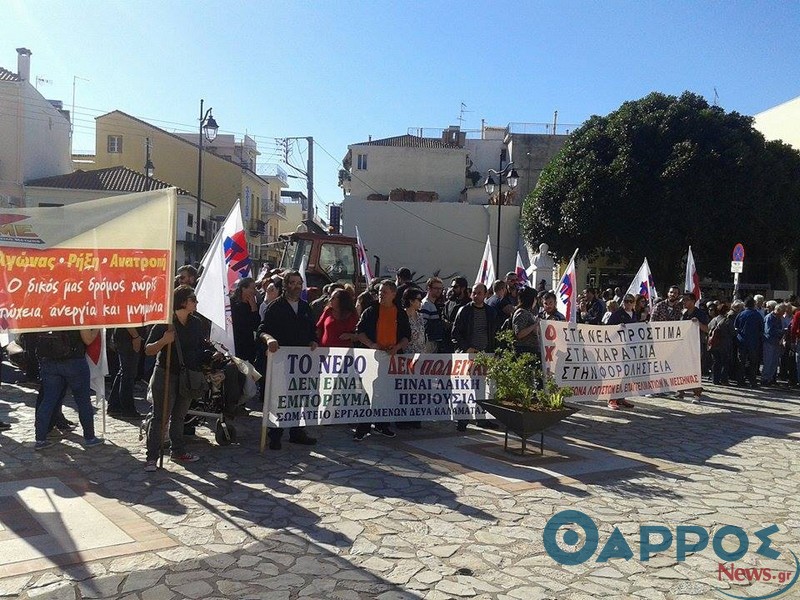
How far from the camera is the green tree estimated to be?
26047mm

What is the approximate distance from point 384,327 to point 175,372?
256cm

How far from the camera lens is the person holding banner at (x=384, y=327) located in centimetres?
843

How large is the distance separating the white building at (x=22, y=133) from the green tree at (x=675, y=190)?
85.3ft

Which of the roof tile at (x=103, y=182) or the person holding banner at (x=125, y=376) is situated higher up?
the roof tile at (x=103, y=182)

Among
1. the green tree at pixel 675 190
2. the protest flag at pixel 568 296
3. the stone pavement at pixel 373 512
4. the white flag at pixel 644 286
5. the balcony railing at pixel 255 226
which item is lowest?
the stone pavement at pixel 373 512

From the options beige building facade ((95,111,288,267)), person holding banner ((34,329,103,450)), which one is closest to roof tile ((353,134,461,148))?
beige building facade ((95,111,288,267))

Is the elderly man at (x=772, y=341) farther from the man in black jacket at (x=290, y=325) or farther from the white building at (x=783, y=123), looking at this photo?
the white building at (x=783, y=123)

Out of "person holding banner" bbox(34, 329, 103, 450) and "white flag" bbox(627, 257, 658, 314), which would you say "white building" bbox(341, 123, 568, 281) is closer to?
"white flag" bbox(627, 257, 658, 314)

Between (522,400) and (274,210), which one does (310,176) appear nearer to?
(522,400)

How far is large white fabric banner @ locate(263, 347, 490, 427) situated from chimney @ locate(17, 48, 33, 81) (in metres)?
39.7

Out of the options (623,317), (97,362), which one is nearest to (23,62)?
(97,362)

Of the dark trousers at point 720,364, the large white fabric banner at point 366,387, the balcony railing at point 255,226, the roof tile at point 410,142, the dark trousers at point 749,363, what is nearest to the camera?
the large white fabric banner at point 366,387

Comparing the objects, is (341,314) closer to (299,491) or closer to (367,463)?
(367,463)

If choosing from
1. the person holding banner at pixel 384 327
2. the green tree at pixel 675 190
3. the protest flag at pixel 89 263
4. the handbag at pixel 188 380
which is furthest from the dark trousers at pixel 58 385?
the green tree at pixel 675 190
